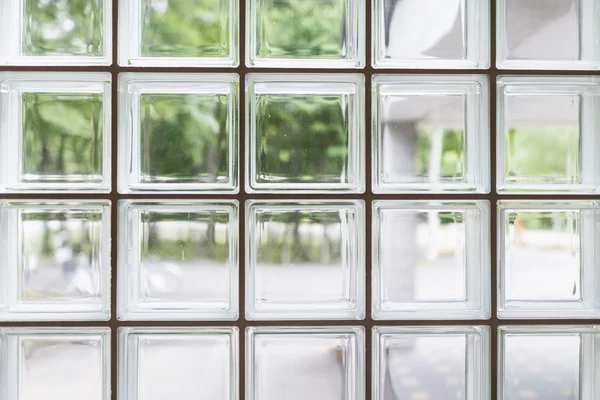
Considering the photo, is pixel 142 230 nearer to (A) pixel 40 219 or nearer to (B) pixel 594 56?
(A) pixel 40 219

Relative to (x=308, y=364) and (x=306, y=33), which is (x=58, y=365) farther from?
(x=306, y=33)

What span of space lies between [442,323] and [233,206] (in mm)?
484

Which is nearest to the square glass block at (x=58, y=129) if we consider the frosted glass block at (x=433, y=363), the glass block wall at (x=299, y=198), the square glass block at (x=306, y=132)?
the glass block wall at (x=299, y=198)

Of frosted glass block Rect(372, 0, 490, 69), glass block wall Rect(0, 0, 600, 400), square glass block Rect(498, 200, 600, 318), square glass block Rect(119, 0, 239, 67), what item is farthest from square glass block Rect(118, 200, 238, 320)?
square glass block Rect(498, 200, 600, 318)

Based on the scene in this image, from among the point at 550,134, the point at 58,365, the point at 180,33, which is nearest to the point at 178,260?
the point at 58,365

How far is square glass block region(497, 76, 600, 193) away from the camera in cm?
119

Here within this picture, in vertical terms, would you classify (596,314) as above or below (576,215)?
below

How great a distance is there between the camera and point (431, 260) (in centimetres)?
120

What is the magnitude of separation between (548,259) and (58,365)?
103 centimetres

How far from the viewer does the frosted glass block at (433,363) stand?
1.20 meters

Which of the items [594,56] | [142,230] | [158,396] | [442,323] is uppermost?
[594,56]

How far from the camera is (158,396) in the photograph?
119cm

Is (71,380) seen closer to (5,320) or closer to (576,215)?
(5,320)

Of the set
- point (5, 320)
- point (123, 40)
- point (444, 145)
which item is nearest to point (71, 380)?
point (5, 320)
